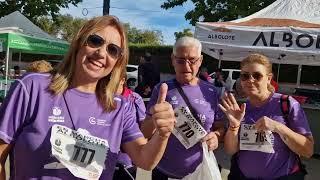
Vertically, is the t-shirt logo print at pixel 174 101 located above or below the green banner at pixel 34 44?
below

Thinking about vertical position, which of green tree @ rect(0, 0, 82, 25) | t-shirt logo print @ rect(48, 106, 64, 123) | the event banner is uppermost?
green tree @ rect(0, 0, 82, 25)

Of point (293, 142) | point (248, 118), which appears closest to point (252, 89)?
point (248, 118)

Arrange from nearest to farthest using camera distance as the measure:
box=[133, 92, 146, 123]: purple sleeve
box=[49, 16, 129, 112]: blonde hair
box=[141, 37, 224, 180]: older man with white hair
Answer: box=[49, 16, 129, 112]: blonde hair < box=[141, 37, 224, 180]: older man with white hair < box=[133, 92, 146, 123]: purple sleeve

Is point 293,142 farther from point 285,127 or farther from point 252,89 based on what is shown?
point 252,89

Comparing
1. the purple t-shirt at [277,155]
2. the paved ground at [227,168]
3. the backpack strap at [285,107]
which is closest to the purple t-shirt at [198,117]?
the purple t-shirt at [277,155]

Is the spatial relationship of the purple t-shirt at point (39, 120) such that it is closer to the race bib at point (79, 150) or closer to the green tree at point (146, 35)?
the race bib at point (79, 150)

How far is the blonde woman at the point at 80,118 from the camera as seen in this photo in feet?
6.65

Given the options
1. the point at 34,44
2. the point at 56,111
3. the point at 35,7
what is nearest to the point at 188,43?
the point at 56,111

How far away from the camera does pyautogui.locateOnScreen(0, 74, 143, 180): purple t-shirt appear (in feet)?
6.62

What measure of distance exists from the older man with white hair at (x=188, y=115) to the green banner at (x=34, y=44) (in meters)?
10.9

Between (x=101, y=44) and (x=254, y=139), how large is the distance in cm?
149

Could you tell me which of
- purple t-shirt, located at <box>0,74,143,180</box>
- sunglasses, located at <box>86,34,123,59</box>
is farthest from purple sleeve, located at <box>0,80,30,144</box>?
sunglasses, located at <box>86,34,123,59</box>

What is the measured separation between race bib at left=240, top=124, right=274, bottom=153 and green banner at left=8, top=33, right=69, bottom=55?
11239mm

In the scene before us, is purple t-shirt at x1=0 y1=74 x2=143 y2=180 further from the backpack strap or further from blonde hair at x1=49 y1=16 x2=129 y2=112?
the backpack strap
